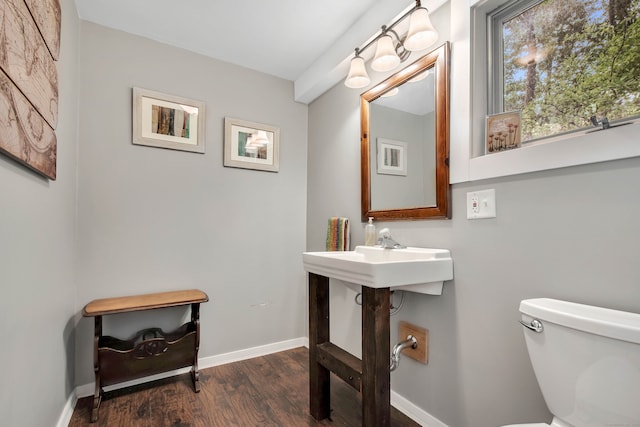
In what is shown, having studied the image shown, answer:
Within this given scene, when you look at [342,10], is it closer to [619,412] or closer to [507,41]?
[507,41]

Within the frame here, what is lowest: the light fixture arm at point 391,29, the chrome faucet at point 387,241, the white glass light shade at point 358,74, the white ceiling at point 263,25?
the chrome faucet at point 387,241

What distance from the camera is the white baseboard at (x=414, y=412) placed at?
1.53 metres

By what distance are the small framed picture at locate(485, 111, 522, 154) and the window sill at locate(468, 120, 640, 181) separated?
0.07 m

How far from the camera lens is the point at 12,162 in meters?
0.97

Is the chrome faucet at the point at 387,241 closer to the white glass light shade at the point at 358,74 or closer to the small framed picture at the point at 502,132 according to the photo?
the small framed picture at the point at 502,132

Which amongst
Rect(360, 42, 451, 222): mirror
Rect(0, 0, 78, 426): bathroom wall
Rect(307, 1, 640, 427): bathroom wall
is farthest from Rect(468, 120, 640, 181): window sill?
Rect(0, 0, 78, 426): bathroom wall

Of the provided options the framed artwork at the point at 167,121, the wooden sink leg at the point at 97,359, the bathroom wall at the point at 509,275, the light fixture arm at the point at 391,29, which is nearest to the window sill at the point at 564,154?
the bathroom wall at the point at 509,275

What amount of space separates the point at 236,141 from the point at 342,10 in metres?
1.18

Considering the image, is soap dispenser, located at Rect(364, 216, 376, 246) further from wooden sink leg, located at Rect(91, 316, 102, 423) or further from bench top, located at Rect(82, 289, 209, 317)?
wooden sink leg, located at Rect(91, 316, 102, 423)

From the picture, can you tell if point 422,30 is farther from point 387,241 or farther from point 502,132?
point 387,241

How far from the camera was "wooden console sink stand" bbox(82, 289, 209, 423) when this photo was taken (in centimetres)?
167

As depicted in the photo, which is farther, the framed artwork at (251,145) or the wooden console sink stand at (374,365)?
the framed artwork at (251,145)

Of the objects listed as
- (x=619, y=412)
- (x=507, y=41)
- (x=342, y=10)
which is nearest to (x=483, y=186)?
(x=507, y=41)

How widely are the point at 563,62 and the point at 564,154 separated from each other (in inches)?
16.7
